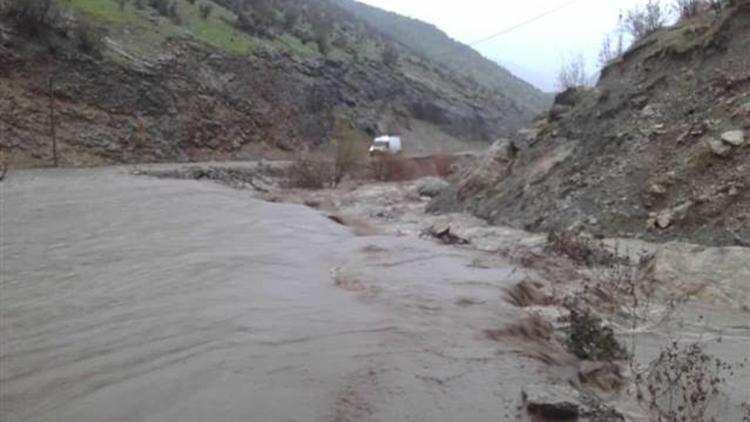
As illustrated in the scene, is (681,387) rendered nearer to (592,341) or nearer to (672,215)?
(592,341)

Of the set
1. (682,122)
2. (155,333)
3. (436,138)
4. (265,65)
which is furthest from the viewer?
(436,138)

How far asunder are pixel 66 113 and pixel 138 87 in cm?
488

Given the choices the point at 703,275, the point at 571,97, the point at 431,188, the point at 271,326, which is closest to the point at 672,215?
the point at 703,275

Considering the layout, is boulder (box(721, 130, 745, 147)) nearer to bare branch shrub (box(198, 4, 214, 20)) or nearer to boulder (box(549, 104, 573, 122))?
boulder (box(549, 104, 573, 122))

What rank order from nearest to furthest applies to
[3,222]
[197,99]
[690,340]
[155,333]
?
[155,333] < [690,340] < [3,222] < [197,99]

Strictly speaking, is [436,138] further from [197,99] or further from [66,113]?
[66,113]

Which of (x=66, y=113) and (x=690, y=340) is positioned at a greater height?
(x=66, y=113)

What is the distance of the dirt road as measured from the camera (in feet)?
18.2

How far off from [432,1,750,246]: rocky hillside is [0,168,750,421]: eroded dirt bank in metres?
2.13

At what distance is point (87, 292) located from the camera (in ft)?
28.4

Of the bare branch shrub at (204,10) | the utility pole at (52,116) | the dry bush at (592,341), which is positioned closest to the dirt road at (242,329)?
the dry bush at (592,341)

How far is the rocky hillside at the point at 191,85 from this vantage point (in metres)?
30.9

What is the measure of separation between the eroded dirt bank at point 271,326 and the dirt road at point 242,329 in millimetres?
21

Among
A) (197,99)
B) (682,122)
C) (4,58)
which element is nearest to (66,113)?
(4,58)
